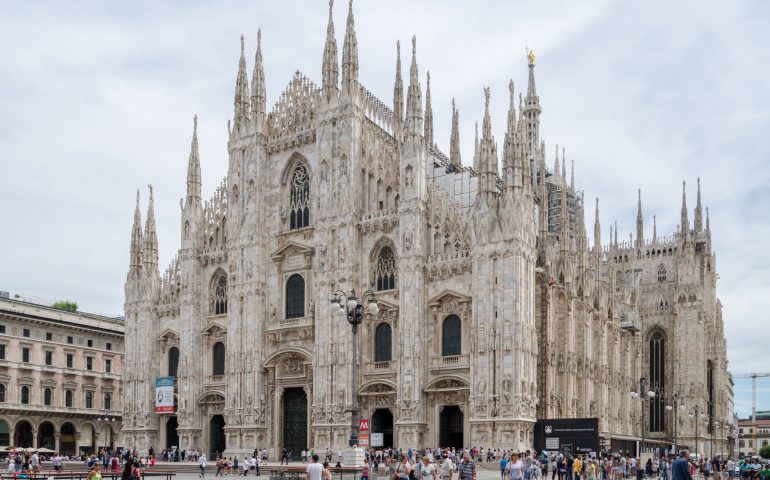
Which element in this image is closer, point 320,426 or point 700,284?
point 320,426

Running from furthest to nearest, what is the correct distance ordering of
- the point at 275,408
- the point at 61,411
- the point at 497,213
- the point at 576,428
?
the point at 61,411 → the point at 275,408 → the point at 497,213 → the point at 576,428

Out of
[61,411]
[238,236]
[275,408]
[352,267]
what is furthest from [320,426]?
[61,411]

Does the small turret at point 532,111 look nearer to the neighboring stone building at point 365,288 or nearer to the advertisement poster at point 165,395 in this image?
the neighboring stone building at point 365,288

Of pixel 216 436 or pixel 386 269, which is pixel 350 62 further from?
pixel 216 436

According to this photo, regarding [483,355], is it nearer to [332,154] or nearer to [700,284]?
[332,154]

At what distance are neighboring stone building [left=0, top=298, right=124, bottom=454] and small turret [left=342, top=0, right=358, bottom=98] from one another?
36.1 meters

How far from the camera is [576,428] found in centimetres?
4512

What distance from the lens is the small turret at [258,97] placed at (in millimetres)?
59938

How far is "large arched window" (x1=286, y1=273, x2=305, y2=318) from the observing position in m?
56.5

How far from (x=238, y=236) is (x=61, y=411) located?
28692 mm

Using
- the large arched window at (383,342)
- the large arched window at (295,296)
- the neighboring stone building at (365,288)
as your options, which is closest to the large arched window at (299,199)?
the neighboring stone building at (365,288)

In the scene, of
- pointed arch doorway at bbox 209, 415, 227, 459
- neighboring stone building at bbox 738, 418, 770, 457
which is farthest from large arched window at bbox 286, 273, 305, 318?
neighboring stone building at bbox 738, 418, 770, 457

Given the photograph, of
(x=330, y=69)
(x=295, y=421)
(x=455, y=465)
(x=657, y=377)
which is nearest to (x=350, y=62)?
(x=330, y=69)

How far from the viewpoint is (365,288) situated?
175ft
